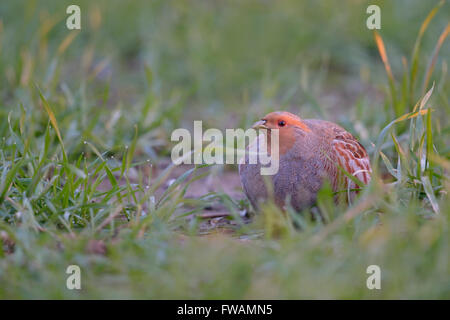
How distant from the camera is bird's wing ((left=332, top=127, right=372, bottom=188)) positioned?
3727 millimetres

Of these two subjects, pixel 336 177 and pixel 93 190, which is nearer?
pixel 93 190

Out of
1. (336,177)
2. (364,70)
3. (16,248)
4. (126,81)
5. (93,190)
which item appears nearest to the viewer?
(16,248)

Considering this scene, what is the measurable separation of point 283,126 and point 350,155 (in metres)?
0.55

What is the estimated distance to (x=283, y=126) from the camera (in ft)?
11.6

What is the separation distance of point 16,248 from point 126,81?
3824 millimetres

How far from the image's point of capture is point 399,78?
21.7ft

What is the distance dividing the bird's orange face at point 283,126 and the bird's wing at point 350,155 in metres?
0.35

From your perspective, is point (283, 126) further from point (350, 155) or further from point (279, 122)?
point (350, 155)

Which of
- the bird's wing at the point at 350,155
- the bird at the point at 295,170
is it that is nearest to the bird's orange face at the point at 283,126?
the bird at the point at 295,170

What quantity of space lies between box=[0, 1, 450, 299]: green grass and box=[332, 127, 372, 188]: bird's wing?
19 cm

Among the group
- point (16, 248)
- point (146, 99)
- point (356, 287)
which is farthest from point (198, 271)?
point (146, 99)

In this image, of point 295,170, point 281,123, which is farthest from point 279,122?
point 295,170

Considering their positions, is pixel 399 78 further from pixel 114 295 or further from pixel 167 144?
pixel 114 295

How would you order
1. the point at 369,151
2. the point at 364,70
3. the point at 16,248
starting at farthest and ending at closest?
the point at 364,70, the point at 369,151, the point at 16,248
